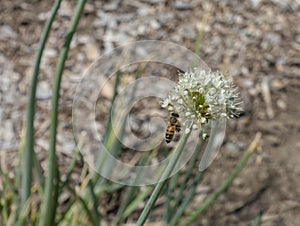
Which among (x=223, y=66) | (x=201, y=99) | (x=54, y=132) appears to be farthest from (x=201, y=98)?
(x=223, y=66)

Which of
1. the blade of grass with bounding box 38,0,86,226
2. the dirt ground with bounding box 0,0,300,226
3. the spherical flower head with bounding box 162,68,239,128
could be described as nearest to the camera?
the spherical flower head with bounding box 162,68,239,128

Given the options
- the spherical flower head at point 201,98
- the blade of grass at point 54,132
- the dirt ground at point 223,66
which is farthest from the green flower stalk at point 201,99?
the dirt ground at point 223,66

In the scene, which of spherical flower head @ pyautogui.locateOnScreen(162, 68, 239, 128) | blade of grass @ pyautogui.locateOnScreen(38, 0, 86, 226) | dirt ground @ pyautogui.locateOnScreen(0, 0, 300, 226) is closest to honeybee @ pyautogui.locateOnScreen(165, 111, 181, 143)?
spherical flower head @ pyautogui.locateOnScreen(162, 68, 239, 128)

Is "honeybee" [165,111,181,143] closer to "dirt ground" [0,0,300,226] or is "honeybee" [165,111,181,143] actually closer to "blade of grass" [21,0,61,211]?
"blade of grass" [21,0,61,211]

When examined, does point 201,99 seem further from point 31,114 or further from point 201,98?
point 31,114

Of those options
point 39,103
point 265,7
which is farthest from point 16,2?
point 265,7

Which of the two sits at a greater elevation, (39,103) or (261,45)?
(261,45)

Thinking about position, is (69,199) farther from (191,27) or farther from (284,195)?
(191,27)

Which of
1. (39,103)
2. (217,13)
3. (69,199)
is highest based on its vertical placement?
(217,13)
